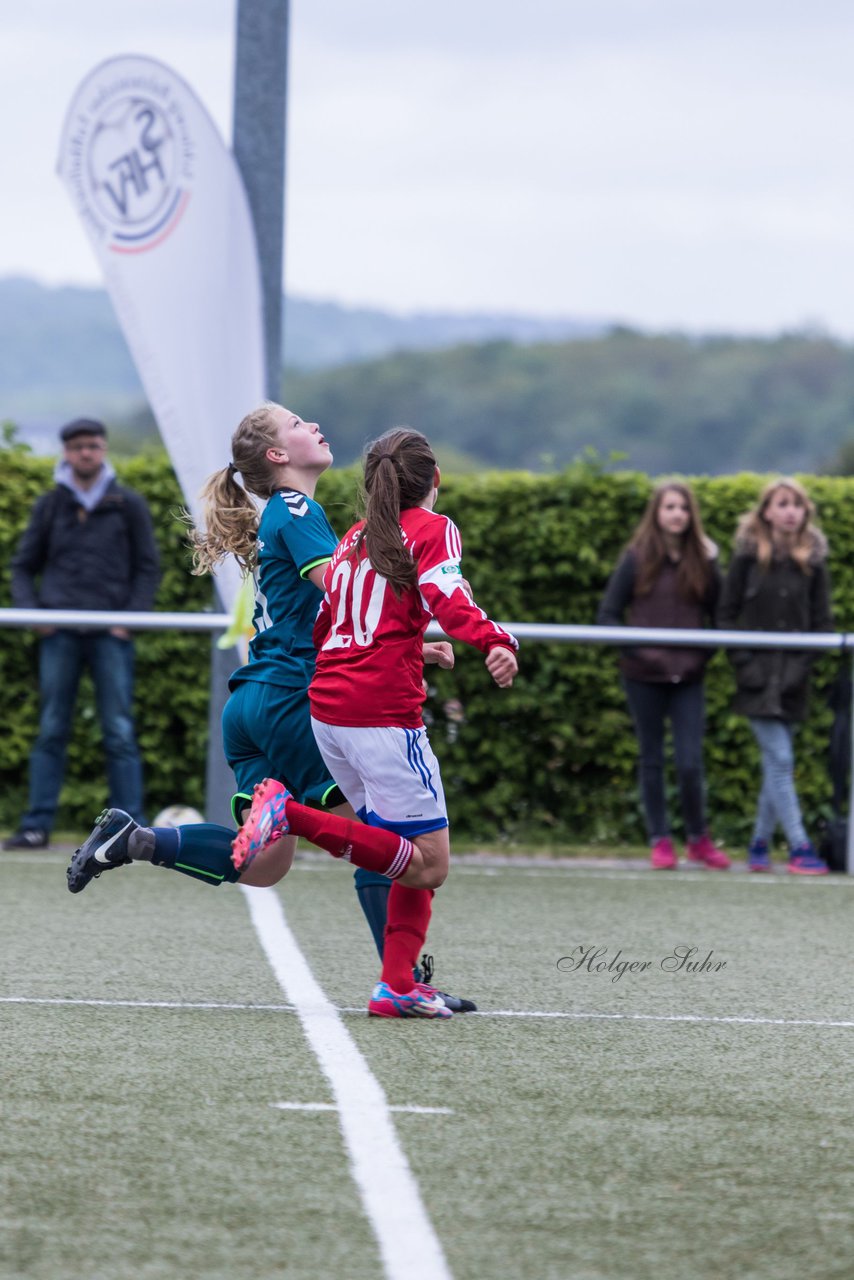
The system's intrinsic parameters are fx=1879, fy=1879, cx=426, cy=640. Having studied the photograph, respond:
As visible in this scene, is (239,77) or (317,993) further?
(239,77)

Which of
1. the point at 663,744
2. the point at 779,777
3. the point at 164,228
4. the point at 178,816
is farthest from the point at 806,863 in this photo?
the point at 164,228

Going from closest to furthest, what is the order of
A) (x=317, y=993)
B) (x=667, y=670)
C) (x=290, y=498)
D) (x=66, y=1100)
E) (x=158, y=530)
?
(x=66, y=1100) → (x=290, y=498) → (x=317, y=993) → (x=667, y=670) → (x=158, y=530)

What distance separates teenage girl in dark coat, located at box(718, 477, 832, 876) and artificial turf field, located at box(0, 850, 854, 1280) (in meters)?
1.88

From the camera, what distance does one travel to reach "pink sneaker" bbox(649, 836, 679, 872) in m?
9.04

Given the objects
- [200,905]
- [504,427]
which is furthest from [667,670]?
[504,427]

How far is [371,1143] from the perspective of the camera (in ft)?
12.3

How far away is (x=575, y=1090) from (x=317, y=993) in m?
1.41

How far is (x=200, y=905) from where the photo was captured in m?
7.57

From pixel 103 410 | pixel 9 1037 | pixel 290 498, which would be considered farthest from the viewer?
pixel 103 410

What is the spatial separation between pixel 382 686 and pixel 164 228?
4544 mm

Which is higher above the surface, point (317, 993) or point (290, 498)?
point (290, 498)

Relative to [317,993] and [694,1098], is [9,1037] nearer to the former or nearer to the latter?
[317,993]

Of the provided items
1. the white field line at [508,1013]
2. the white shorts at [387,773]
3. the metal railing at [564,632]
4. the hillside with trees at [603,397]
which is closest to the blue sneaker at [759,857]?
the metal railing at [564,632]

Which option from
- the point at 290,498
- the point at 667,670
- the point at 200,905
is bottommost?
the point at 200,905
